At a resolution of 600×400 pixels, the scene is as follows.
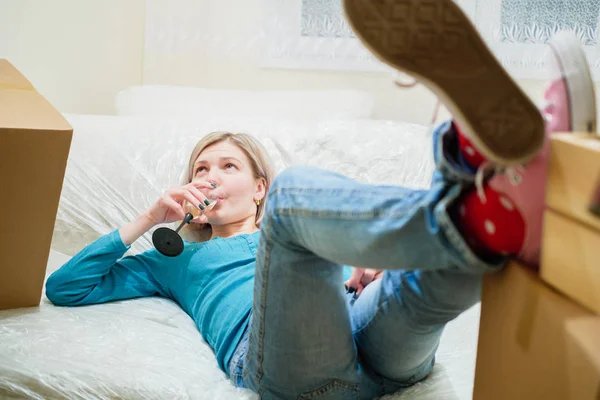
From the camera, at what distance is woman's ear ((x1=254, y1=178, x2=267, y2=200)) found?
1.52 m

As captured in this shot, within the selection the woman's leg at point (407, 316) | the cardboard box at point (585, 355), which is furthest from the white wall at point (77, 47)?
the cardboard box at point (585, 355)

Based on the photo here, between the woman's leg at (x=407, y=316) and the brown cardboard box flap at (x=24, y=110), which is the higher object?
the brown cardboard box flap at (x=24, y=110)

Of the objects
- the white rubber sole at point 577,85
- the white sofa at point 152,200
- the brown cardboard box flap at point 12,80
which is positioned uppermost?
the white rubber sole at point 577,85

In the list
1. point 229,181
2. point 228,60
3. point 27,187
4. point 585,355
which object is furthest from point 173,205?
point 228,60

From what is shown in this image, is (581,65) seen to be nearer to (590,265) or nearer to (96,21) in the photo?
(590,265)

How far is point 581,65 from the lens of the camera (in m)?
0.76

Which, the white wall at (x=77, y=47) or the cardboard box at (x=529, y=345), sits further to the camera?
the white wall at (x=77, y=47)

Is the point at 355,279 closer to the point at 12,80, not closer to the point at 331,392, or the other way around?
the point at 331,392

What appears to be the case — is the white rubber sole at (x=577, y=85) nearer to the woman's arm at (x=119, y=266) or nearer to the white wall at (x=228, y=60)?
the woman's arm at (x=119, y=266)

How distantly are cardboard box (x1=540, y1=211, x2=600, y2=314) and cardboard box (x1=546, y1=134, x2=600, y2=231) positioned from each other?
12mm

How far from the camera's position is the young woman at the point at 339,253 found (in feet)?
2.41

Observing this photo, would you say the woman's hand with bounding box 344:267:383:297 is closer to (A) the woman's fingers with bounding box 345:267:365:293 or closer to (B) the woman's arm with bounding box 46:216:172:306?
(A) the woman's fingers with bounding box 345:267:365:293

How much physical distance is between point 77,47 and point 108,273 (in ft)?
3.64

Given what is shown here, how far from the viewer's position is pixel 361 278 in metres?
1.21
